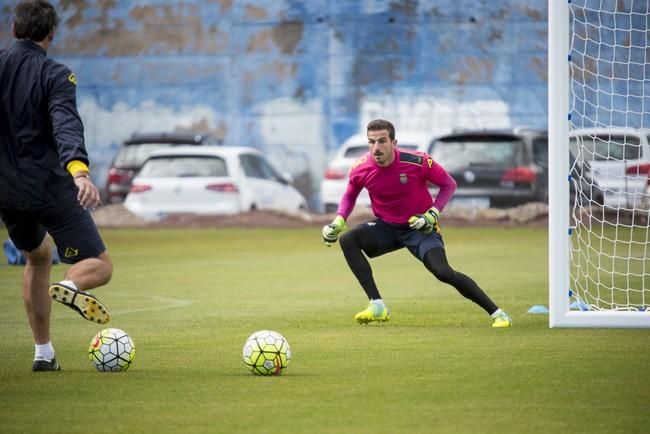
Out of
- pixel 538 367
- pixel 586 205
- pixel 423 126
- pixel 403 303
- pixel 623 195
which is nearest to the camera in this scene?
pixel 538 367

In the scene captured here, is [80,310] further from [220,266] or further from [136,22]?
[136,22]

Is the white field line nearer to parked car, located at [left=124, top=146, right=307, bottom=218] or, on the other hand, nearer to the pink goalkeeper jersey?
the pink goalkeeper jersey

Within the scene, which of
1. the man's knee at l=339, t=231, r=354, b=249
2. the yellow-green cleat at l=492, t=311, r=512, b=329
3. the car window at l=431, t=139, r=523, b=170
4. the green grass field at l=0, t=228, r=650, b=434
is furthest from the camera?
the car window at l=431, t=139, r=523, b=170

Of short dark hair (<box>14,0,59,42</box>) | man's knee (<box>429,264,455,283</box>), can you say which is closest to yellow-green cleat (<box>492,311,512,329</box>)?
man's knee (<box>429,264,455,283</box>)

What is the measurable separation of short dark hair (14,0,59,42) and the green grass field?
2148mm

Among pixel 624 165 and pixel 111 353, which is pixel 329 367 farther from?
pixel 624 165

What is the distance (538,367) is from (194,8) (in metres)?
25.0

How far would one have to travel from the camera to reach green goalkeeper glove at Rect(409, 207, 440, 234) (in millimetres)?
11234

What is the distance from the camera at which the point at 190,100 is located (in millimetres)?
32312

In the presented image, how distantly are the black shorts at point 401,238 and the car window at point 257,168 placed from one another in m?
17.1

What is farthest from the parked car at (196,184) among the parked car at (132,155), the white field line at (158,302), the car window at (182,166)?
the white field line at (158,302)

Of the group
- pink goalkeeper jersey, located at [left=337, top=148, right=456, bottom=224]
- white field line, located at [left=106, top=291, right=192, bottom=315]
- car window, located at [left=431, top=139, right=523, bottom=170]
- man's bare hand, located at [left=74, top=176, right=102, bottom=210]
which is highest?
man's bare hand, located at [left=74, top=176, right=102, bottom=210]

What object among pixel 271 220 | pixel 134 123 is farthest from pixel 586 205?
pixel 134 123

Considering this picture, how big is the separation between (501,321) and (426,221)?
104 centimetres
